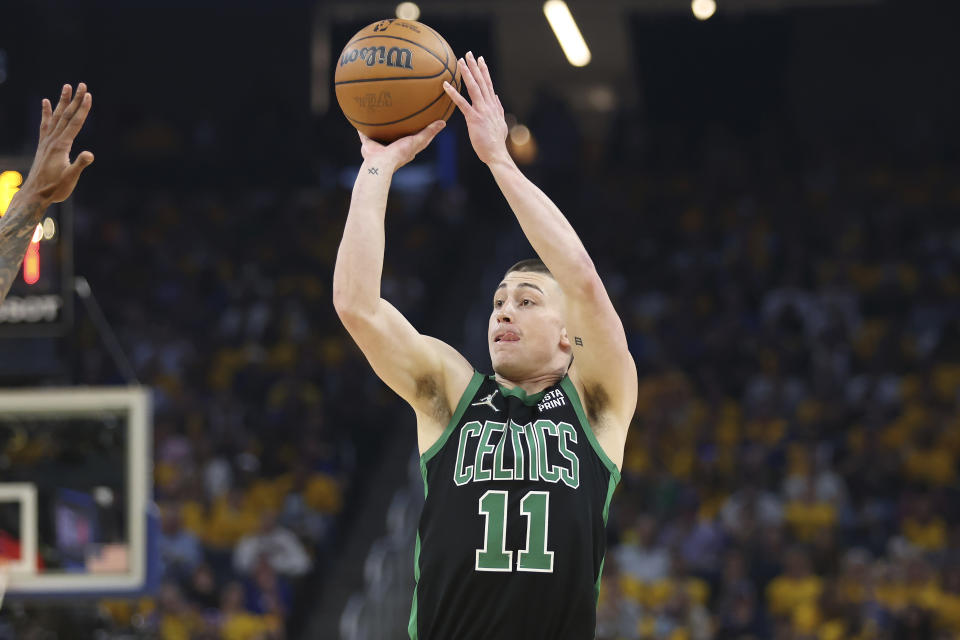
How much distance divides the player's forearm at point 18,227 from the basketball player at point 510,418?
2.92ft

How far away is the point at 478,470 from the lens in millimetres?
4191

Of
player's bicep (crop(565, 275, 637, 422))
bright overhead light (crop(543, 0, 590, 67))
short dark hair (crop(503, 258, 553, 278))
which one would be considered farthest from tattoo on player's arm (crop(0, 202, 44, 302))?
bright overhead light (crop(543, 0, 590, 67))

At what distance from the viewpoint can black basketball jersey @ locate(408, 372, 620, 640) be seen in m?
4.07

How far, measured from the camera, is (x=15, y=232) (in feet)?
13.6

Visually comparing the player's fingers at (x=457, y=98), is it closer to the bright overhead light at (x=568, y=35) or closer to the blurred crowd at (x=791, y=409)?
the blurred crowd at (x=791, y=409)

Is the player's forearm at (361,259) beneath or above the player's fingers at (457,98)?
beneath

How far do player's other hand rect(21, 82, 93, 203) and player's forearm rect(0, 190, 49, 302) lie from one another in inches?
1.0

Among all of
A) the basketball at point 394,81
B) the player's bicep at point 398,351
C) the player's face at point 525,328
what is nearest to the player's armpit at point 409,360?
the player's bicep at point 398,351

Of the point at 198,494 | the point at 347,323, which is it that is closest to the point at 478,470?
the point at 347,323

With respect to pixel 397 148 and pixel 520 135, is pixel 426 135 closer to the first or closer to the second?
pixel 397 148

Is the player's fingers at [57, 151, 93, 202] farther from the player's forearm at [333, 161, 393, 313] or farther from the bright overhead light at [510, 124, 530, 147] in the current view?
the bright overhead light at [510, 124, 530, 147]

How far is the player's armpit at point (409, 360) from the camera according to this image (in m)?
4.26

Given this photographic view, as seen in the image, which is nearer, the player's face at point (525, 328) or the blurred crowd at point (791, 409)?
the player's face at point (525, 328)

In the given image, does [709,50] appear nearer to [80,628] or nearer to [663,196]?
[663,196]
